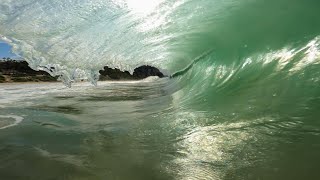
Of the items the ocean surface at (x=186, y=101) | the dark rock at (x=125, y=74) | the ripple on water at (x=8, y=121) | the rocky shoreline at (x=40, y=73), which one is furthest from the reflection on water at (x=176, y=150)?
the dark rock at (x=125, y=74)

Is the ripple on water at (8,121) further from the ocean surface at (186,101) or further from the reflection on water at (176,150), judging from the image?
the reflection on water at (176,150)

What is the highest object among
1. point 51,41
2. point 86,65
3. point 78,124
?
point 51,41

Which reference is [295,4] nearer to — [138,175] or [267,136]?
[267,136]

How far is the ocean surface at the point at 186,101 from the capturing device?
300cm

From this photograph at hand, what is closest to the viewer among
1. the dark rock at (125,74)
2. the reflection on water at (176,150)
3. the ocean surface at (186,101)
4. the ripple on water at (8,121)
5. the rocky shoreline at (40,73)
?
the reflection on water at (176,150)

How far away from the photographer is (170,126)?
4539mm

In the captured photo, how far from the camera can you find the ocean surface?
9.85 ft

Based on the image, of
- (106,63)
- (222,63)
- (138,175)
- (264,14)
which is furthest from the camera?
(106,63)

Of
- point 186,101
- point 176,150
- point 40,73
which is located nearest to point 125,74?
point 40,73

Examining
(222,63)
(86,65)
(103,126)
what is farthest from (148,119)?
(86,65)

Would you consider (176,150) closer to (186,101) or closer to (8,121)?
(186,101)

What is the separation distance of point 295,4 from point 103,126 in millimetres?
3424

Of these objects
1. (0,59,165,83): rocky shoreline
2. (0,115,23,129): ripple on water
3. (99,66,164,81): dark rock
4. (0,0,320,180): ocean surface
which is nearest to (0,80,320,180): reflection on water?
(0,0,320,180): ocean surface

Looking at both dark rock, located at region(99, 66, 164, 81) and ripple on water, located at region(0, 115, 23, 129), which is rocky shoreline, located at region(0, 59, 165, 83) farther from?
ripple on water, located at region(0, 115, 23, 129)
